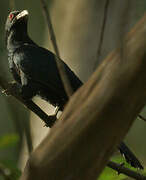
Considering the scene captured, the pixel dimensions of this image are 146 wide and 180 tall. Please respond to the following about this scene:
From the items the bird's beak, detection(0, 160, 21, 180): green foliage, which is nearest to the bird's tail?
detection(0, 160, 21, 180): green foliage

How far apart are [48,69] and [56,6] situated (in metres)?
3.14

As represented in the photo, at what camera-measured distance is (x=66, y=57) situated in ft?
23.6

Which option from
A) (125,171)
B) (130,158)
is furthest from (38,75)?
(125,171)

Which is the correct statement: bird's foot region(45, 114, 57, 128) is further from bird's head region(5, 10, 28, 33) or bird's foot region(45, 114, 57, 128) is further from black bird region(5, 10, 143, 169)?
bird's head region(5, 10, 28, 33)

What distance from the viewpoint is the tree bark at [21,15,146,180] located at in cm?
224

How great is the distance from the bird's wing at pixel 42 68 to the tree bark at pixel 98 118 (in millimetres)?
2317

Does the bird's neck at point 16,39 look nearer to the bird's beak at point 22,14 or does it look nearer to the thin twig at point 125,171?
the bird's beak at point 22,14

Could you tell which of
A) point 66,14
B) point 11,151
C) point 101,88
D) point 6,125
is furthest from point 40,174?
point 6,125

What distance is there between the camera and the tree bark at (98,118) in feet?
7.33

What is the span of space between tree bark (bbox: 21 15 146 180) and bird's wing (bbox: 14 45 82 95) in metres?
2.32

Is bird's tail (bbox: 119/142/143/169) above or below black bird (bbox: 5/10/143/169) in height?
below

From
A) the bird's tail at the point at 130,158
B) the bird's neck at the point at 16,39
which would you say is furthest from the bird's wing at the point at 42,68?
the bird's tail at the point at 130,158

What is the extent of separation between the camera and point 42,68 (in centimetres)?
505

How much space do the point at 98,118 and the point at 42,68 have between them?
2803mm
